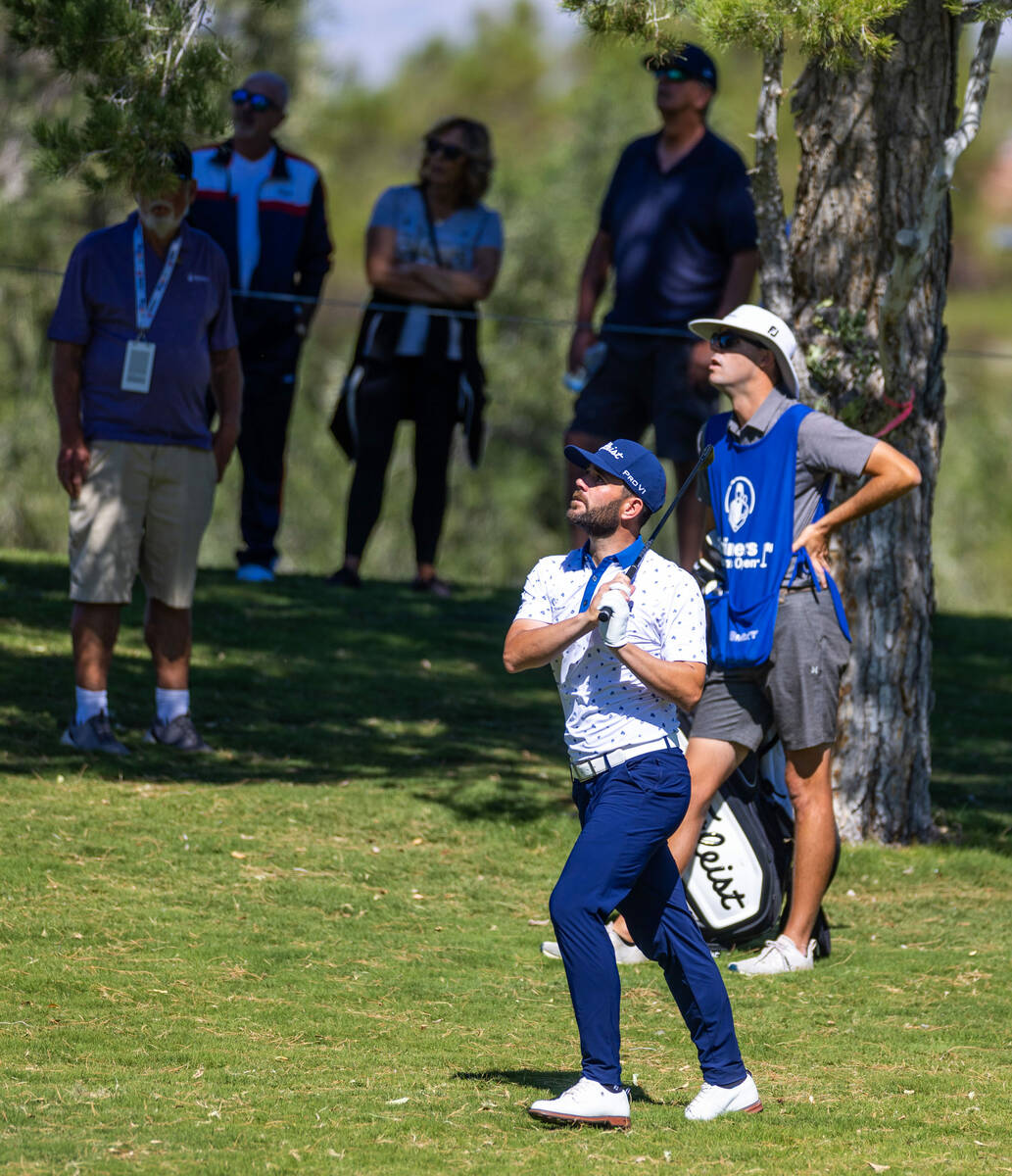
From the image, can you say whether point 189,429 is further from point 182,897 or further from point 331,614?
point 331,614

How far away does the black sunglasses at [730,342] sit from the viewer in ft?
20.2

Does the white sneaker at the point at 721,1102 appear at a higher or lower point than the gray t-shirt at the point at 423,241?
lower

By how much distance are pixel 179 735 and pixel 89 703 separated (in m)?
0.48

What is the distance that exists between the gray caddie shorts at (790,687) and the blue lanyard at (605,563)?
1.46 metres

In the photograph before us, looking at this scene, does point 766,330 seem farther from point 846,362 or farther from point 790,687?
point 846,362

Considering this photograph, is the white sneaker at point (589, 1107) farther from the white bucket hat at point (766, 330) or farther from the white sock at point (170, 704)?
the white sock at point (170, 704)

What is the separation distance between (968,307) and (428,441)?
243 ft

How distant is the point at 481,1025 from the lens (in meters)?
5.48

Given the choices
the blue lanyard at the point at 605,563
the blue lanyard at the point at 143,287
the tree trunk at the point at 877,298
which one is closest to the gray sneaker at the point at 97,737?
the blue lanyard at the point at 143,287

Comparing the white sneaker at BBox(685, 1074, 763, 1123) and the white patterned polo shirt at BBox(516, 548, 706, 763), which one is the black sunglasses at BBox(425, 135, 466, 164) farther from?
the white sneaker at BBox(685, 1074, 763, 1123)

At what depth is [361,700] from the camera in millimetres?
9188

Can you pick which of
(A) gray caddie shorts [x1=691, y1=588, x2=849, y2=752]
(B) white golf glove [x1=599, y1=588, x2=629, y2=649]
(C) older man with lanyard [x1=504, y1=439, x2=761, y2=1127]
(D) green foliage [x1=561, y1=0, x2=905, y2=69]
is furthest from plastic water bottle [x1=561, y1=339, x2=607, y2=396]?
(B) white golf glove [x1=599, y1=588, x2=629, y2=649]

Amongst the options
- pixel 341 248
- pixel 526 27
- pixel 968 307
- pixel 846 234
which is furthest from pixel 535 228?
pixel 968 307

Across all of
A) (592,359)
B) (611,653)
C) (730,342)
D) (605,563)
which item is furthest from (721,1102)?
(592,359)
